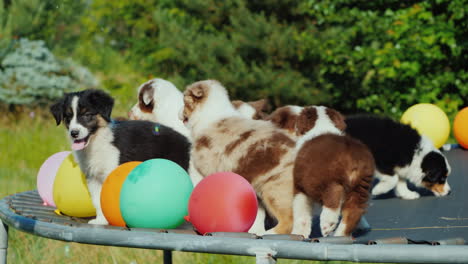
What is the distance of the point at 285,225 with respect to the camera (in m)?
3.60

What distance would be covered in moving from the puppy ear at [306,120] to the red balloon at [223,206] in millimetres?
801

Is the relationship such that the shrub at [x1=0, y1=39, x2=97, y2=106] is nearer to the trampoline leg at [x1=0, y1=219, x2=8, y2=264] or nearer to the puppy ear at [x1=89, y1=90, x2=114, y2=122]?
the puppy ear at [x1=89, y1=90, x2=114, y2=122]

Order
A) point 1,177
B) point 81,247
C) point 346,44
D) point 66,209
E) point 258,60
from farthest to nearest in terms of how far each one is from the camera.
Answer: point 258,60, point 346,44, point 1,177, point 81,247, point 66,209

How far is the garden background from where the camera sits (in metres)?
11.1

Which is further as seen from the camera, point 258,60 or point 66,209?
point 258,60

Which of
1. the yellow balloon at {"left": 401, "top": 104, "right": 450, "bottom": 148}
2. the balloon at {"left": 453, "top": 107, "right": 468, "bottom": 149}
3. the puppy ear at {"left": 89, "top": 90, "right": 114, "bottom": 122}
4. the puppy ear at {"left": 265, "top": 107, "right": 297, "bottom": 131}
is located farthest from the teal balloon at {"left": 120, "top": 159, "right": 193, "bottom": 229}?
the balloon at {"left": 453, "top": 107, "right": 468, "bottom": 149}

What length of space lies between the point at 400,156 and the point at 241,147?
7.33ft

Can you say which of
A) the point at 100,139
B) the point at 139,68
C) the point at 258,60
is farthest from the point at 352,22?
the point at 100,139

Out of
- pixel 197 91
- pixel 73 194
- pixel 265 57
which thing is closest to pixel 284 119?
pixel 197 91

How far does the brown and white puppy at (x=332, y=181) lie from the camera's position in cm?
337

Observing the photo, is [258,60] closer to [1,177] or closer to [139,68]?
[139,68]

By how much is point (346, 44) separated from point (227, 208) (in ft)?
31.6

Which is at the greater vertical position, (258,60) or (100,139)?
(258,60)

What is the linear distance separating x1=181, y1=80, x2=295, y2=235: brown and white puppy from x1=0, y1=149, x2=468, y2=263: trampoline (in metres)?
0.31
